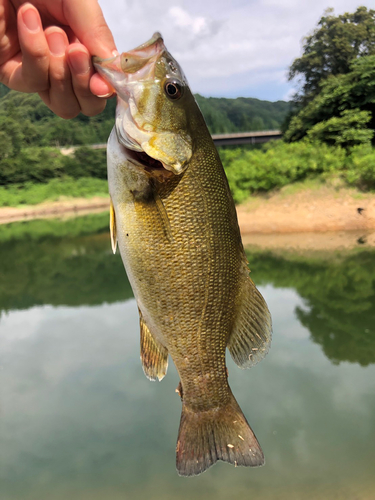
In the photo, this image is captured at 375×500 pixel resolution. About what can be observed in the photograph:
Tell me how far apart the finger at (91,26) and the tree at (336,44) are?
94.3 ft

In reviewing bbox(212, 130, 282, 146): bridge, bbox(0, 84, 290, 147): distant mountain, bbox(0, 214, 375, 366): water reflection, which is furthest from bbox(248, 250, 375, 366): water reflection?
bbox(212, 130, 282, 146): bridge

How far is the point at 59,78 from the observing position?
67.1 inches

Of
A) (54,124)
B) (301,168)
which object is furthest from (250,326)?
(54,124)

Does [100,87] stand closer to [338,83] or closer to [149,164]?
[149,164]

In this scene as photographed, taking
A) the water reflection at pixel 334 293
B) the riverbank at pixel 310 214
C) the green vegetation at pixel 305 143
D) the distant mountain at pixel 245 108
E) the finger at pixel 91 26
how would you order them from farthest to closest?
1. the distant mountain at pixel 245 108
2. the green vegetation at pixel 305 143
3. the riverbank at pixel 310 214
4. the water reflection at pixel 334 293
5. the finger at pixel 91 26

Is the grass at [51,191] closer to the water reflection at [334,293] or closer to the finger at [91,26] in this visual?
the water reflection at [334,293]

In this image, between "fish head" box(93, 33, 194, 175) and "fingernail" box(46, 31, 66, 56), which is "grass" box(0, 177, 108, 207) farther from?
"fish head" box(93, 33, 194, 175)

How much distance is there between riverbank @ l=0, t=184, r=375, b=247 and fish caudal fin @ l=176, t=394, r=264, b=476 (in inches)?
469

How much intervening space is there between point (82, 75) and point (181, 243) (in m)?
0.90

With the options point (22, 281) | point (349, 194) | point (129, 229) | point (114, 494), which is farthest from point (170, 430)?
point (349, 194)

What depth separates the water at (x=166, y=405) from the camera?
4.18 meters

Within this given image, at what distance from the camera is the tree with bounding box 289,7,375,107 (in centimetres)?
2561

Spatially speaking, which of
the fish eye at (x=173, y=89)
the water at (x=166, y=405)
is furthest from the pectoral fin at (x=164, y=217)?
the water at (x=166, y=405)

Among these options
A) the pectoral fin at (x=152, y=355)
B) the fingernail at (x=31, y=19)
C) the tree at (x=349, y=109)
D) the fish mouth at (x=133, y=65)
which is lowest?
the pectoral fin at (x=152, y=355)
